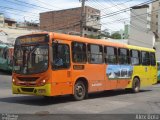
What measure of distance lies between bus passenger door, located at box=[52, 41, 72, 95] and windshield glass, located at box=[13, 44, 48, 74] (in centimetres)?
40

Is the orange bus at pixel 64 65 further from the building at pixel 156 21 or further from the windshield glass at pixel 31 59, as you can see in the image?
the building at pixel 156 21

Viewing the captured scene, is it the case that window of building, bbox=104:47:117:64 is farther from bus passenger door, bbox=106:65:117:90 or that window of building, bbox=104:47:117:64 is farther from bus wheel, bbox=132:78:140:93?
bus wheel, bbox=132:78:140:93

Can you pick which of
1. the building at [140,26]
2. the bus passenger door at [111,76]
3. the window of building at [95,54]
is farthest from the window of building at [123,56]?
the building at [140,26]

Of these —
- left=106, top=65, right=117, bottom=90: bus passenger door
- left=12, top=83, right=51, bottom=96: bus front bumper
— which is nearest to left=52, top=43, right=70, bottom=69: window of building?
left=12, top=83, right=51, bottom=96: bus front bumper

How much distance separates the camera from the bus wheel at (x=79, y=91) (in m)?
16.5

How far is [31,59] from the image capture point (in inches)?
606

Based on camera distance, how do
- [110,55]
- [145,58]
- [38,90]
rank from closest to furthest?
[38,90], [110,55], [145,58]

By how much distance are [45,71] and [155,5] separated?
8701 cm

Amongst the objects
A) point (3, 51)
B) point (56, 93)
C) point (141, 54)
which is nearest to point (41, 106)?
point (56, 93)

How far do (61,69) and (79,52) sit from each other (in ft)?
5.23

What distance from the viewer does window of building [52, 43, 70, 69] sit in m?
15.2

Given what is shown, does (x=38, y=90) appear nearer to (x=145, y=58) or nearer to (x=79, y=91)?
(x=79, y=91)

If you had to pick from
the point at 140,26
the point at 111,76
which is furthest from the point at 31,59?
the point at 140,26

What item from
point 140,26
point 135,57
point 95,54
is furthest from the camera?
point 140,26
